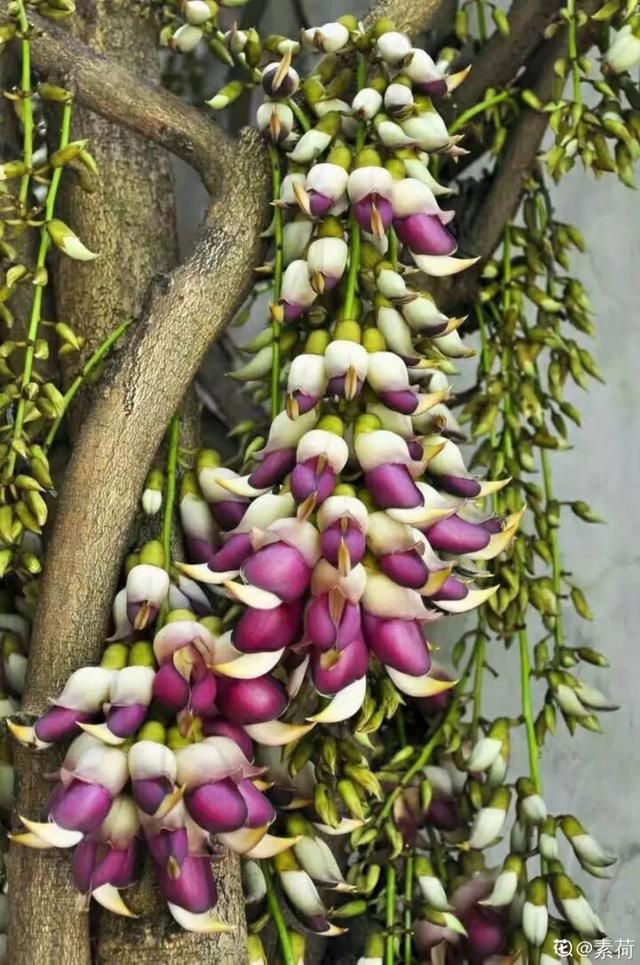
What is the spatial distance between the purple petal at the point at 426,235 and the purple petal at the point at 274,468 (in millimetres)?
104

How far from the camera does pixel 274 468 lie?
1.44 ft

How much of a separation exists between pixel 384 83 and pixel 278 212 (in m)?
0.08

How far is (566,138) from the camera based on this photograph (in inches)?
21.0

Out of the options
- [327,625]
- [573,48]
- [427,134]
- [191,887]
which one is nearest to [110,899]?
[191,887]

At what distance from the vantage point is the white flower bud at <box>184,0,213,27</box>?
51cm

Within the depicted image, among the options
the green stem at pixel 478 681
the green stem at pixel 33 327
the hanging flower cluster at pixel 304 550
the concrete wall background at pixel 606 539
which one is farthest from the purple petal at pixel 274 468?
the concrete wall background at pixel 606 539

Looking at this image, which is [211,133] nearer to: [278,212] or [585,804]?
[278,212]

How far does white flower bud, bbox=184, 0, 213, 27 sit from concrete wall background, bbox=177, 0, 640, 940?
0.28 metres

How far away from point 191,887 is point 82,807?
5 cm

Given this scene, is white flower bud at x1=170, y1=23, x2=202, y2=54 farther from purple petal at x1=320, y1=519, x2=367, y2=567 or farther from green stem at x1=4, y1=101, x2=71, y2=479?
purple petal at x1=320, y1=519, x2=367, y2=567

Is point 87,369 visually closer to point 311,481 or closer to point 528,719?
point 311,481

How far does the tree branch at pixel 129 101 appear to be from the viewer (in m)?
0.49

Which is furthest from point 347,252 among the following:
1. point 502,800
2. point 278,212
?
point 502,800

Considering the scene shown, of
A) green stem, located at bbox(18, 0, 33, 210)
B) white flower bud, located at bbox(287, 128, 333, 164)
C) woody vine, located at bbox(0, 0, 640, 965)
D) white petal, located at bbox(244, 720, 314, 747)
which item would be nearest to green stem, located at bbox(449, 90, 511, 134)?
woody vine, located at bbox(0, 0, 640, 965)
